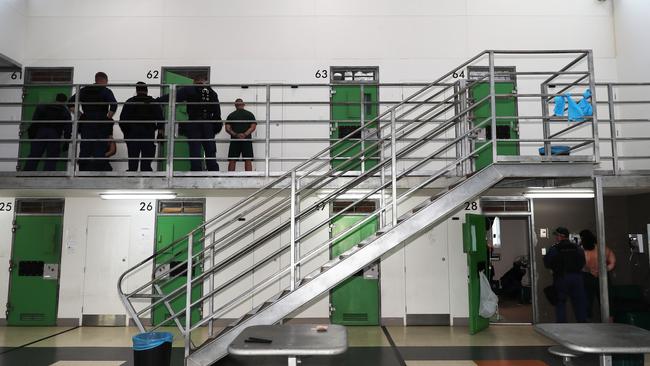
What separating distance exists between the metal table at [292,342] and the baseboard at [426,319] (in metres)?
3.98

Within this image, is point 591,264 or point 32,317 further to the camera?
point 32,317

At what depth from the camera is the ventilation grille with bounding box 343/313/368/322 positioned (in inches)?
304

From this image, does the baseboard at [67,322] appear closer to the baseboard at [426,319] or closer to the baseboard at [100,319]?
the baseboard at [100,319]

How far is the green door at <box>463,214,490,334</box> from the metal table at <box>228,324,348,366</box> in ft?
12.6

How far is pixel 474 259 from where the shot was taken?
7.39 m

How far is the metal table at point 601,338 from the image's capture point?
3.34 meters

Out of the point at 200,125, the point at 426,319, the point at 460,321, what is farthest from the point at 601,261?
the point at 200,125

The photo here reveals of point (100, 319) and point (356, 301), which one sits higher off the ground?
point (356, 301)

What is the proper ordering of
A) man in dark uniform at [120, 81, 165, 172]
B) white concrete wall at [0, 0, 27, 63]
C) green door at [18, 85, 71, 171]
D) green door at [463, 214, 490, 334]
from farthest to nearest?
green door at [18, 85, 71, 171], white concrete wall at [0, 0, 27, 63], green door at [463, 214, 490, 334], man in dark uniform at [120, 81, 165, 172]

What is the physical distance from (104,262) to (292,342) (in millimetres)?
5606

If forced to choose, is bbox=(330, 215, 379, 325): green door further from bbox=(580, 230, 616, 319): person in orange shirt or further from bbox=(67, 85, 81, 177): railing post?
bbox=(67, 85, 81, 177): railing post

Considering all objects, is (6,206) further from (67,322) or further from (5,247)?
(67,322)

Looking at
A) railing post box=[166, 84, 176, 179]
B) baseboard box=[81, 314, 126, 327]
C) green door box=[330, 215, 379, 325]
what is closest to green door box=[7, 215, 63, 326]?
baseboard box=[81, 314, 126, 327]

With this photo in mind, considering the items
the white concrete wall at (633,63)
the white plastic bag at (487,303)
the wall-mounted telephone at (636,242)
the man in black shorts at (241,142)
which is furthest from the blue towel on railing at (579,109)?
the man in black shorts at (241,142)
